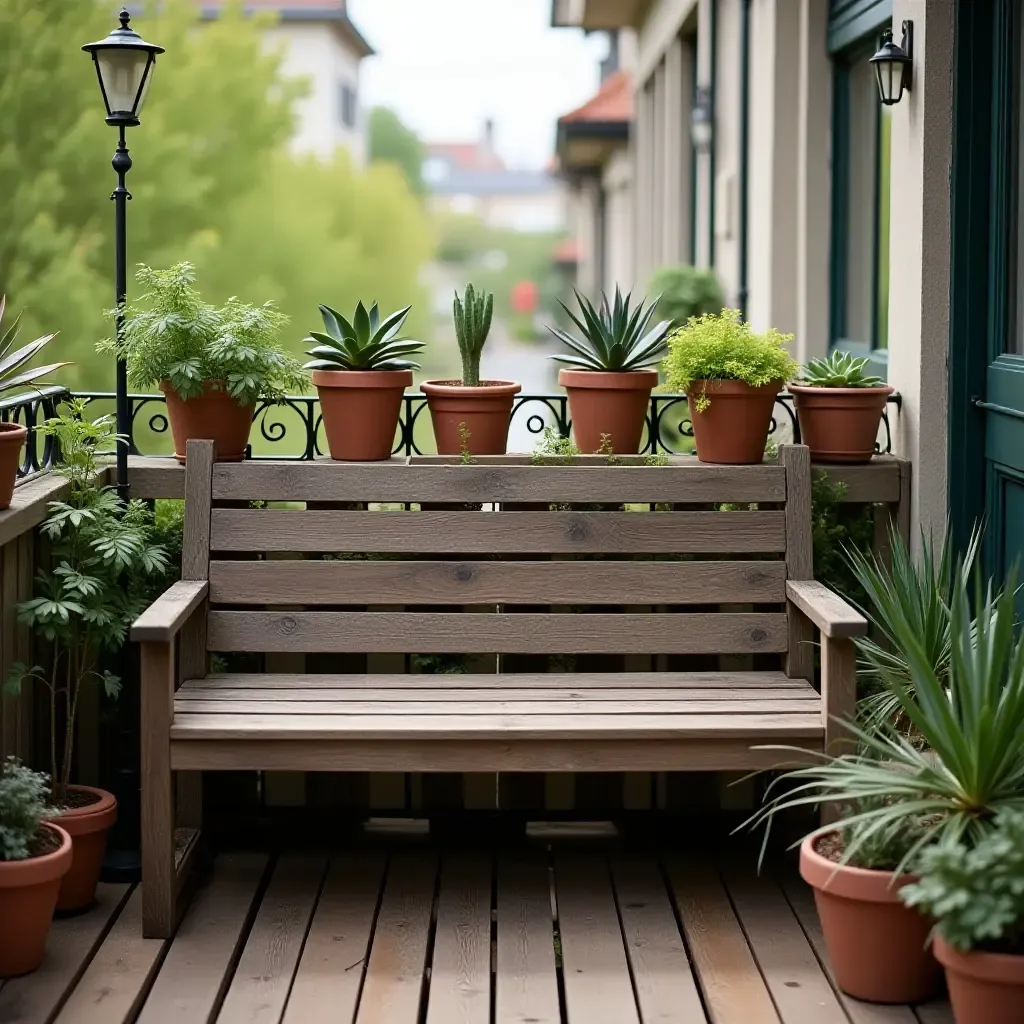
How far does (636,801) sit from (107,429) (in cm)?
194

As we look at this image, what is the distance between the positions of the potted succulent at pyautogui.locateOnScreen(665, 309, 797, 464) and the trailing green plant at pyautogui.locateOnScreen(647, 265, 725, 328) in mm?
4769

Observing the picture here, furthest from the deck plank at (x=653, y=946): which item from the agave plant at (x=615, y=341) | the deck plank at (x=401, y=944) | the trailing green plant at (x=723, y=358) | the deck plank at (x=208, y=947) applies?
the agave plant at (x=615, y=341)

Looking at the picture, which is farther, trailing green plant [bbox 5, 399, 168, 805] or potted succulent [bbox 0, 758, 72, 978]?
trailing green plant [bbox 5, 399, 168, 805]

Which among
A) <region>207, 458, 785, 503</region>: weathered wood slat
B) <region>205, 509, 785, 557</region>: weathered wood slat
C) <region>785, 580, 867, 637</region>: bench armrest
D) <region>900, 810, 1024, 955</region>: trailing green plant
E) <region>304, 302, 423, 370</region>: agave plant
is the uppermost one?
<region>304, 302, 423, 370</region>: agave plant

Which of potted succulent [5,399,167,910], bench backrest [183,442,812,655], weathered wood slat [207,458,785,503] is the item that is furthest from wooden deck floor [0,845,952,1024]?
weathered wood slat [207,458,785,503]

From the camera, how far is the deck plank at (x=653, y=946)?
3734 mm

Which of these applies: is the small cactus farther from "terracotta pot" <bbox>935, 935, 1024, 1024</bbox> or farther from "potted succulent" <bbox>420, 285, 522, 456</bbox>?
"terracotta pot" <bbox>935, 935, 1024, 1024</bbox>

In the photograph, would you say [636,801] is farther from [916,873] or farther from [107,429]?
[107,429]

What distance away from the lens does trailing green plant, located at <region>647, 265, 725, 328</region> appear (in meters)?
9.64

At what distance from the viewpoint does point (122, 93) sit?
4652 millimetres

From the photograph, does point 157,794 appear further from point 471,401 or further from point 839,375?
point 839,375

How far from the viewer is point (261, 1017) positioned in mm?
3668

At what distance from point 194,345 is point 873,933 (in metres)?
2.47

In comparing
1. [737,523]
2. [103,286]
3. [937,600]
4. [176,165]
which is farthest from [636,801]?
[176,165]
